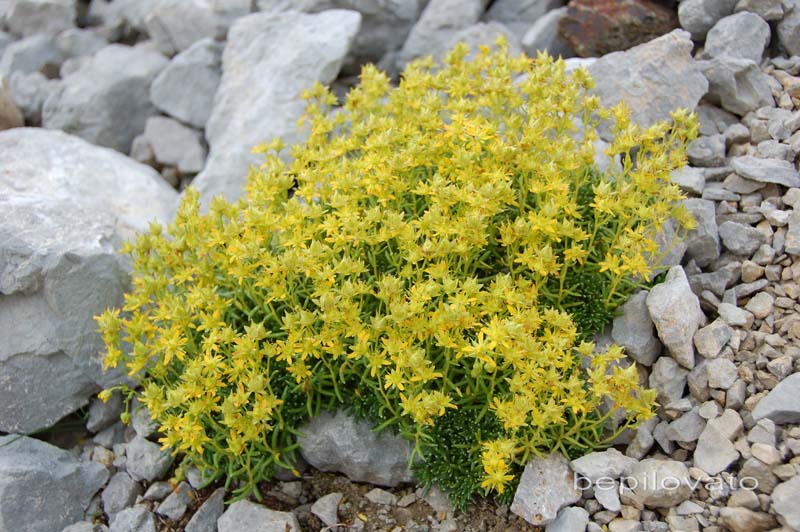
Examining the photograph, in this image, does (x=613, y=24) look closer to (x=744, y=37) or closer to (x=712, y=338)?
(x=744, y=37)

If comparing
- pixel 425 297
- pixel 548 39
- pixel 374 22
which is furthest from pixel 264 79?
pixel 425 297

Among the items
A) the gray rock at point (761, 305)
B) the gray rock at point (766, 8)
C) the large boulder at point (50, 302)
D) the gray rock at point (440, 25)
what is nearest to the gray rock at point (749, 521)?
the gray rock at point (761, 305)

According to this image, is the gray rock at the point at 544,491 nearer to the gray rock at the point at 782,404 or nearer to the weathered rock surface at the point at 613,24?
the gray rock at the point at 782,404

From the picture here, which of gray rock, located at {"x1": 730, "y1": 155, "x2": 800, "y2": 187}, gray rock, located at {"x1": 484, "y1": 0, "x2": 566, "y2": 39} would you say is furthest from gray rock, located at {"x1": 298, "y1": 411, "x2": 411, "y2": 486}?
gray rock, located at {"x1": 484, "y1": 0, "x2": 566, "y2": 39}

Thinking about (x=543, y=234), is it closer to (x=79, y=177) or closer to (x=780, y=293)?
(x=780, y=293)

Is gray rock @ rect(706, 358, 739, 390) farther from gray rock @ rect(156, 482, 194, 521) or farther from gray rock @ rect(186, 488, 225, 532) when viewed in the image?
gray rock @ rect(156, 482, 194, 521)
